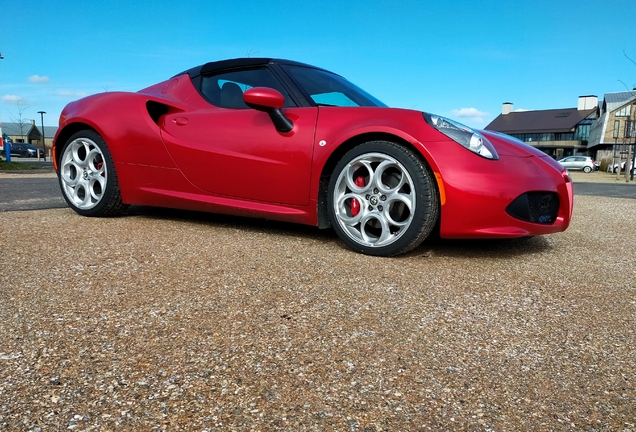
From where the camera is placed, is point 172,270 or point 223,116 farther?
point 223,116

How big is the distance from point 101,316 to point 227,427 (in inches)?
34.8

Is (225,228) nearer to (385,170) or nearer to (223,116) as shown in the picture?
(223,116)

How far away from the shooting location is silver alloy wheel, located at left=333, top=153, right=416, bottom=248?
2834 millimetres

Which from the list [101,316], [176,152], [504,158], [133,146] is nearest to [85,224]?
[133,146]

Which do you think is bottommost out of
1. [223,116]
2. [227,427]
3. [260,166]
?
[227,427]

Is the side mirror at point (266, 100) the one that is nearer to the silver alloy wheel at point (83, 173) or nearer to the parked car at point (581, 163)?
the silver alloy wheel at point (83, 173)

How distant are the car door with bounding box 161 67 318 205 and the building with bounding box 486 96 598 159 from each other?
195ft

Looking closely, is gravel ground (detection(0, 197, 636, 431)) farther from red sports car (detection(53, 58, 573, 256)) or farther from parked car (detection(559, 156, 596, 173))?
parked car (detection(559, 156, 596, 173))

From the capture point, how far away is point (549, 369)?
4.81 feet

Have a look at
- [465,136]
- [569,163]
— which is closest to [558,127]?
[569,163]

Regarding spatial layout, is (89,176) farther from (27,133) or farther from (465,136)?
(27,133)

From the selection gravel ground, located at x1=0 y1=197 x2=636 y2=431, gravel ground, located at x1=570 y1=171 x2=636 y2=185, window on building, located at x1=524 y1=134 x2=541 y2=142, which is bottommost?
gravel ground, located at x1=570 y1=171 x2=636 y2=185

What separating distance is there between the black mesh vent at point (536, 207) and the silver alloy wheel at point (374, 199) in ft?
1.88

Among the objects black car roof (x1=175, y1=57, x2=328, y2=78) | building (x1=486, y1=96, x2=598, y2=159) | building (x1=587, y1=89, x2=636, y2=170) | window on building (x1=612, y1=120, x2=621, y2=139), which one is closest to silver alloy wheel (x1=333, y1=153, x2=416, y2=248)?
black car roof (x1=175, y1=57, x2=328, y2=78)
